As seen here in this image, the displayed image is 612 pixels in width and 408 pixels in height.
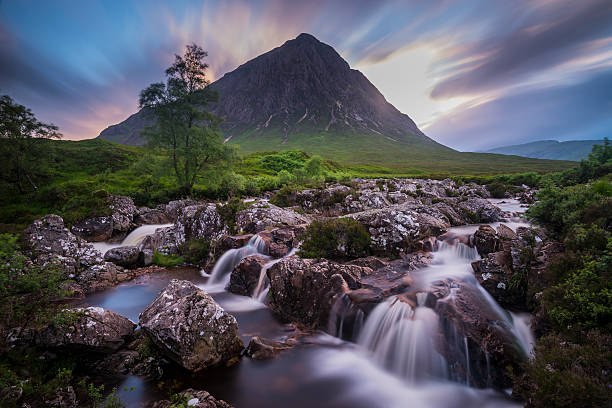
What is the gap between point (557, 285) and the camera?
6.34 metres

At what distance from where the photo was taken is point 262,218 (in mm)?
17391

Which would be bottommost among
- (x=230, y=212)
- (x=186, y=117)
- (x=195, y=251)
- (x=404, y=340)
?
(x=404, y=340)

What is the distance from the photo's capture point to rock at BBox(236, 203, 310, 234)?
1700 centimetres

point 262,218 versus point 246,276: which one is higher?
point 262,218

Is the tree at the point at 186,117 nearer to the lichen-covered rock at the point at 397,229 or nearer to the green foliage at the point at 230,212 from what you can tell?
the green foliage at the point at 230,212

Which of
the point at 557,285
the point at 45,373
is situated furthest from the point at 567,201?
the point at 45,373

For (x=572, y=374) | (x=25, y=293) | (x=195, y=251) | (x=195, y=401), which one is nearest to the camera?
(x=572, y=374)

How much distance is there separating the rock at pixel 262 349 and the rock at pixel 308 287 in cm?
171

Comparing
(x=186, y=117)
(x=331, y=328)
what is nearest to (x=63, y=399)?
(x=331, y=328)

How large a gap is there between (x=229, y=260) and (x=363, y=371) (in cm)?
993

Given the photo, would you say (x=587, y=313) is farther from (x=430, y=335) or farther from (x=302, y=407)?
(x=302, y=407)

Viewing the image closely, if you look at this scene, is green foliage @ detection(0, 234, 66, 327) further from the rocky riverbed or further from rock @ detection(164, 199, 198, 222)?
rock @ detection(164, 199, 198, 222)

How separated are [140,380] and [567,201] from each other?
52.0ft

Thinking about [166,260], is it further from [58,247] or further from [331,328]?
[331,328]
